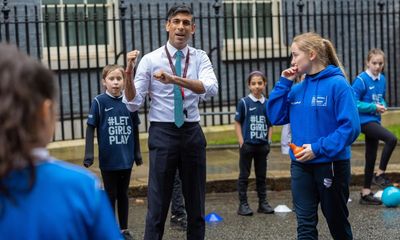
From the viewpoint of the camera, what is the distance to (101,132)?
693 cm

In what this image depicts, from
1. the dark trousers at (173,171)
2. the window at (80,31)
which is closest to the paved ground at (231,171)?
the window at (80,31)

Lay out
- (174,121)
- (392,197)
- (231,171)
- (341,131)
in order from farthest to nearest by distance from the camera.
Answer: (231,171)
(392,197)
(174,121)
(341,131)

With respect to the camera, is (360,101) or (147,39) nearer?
(360,101)

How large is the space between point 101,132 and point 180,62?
1382 mm

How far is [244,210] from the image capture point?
8320 millimetres

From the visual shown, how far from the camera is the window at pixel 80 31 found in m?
12.0

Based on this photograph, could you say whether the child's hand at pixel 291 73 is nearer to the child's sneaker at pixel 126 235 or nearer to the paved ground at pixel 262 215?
the paved ground at pixel 262 215

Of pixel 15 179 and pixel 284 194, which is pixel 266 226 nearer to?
pixel 284 194

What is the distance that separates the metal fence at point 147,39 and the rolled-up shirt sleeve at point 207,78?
16.7 feet

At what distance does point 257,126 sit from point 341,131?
9.75ft

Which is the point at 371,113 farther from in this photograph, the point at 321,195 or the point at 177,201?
the point at 321,195

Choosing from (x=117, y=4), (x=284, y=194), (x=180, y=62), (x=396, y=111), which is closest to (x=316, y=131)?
(x=180, y=62)

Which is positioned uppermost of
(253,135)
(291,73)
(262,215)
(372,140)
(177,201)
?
(291,73)

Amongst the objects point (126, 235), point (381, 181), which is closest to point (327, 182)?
point (126, 235)
